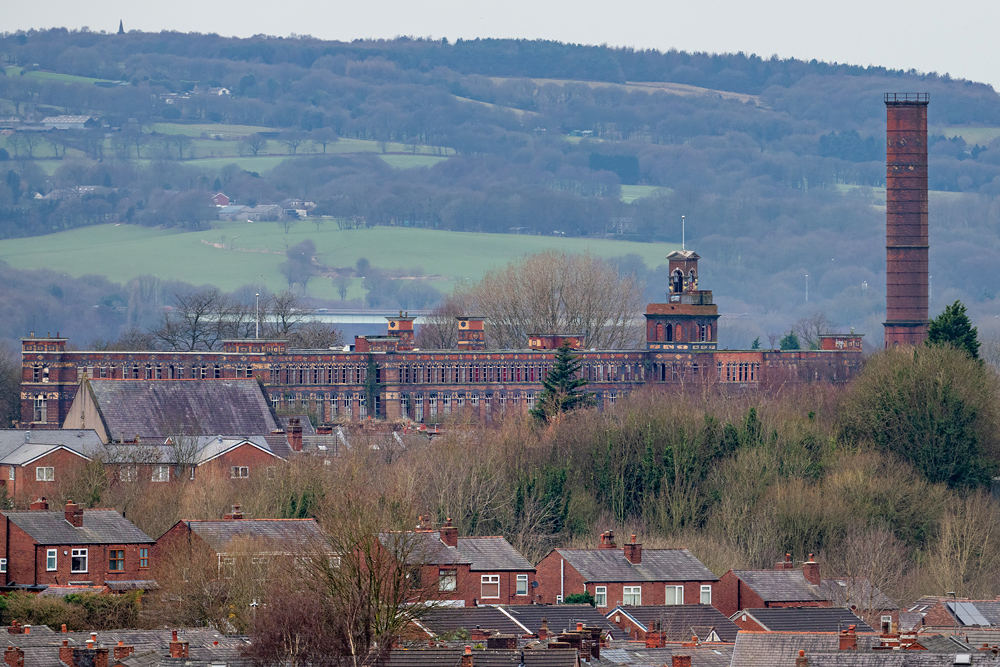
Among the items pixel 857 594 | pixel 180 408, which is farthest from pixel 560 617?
pixel 180 408

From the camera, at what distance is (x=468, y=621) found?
52.9 meters

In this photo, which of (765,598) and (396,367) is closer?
(765,598)

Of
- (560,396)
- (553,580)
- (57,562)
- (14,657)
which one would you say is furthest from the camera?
(560,396)

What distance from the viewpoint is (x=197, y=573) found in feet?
187

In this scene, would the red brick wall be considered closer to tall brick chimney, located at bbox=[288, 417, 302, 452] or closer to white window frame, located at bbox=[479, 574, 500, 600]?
white window frame, located at bbox=[479, 574, 500, 600]

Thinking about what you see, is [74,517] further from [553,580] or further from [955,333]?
[955,333]

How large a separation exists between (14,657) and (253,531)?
77.0 ft

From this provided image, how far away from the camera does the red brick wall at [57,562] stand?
63.9m

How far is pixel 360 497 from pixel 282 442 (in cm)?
5121

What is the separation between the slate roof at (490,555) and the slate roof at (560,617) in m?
6.11

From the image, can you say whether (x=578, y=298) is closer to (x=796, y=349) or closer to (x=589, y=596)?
(x=796, y=349)

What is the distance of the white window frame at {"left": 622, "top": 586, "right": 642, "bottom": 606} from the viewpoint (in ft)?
213

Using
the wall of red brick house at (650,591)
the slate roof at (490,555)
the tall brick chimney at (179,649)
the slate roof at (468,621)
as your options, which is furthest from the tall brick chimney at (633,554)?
the tall brick chimney at (179,649)

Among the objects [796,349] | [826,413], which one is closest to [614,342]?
[796,349]
